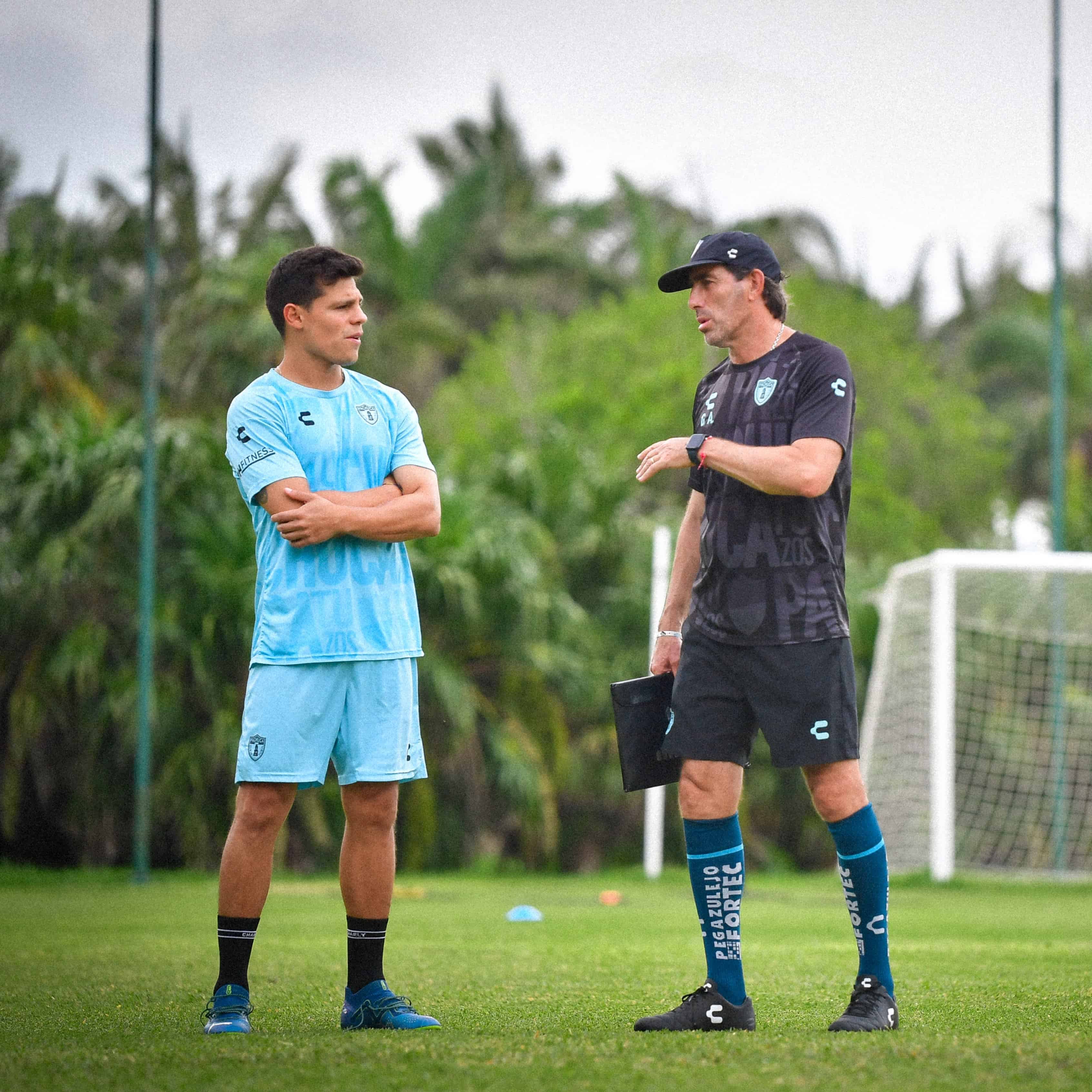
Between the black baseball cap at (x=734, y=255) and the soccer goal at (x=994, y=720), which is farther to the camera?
the soccer goal at (x=994, y=720)

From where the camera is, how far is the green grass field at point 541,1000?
119 inches

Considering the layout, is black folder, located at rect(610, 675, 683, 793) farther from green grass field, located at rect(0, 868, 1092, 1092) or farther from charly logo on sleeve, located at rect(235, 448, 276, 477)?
charly logo on sleeve, located at rect(235, 448, 276, 477)

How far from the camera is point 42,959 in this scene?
18.5 ft

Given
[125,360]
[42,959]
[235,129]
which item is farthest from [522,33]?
[42,959]

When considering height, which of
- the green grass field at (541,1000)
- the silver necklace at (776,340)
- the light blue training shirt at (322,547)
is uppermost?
the silver necklace at (776,340)

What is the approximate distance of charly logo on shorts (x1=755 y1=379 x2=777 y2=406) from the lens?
3914 millimetres

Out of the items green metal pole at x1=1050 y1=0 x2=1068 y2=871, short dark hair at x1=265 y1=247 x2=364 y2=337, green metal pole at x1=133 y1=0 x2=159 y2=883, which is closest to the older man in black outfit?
short dark hair at x1=265 y1=247 x2=364 y2=337

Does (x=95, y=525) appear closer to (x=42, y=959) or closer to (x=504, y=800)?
(x=504, y=800)

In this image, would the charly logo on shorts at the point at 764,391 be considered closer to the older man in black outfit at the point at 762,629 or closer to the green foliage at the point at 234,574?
the older man in black outfit at the point at 762,629

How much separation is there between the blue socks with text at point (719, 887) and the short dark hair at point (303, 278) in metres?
1.66

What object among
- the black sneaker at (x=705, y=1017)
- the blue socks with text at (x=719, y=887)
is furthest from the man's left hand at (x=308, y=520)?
the black sneaker at (x=705, y=1017)

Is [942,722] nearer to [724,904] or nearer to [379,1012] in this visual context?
[724,904]

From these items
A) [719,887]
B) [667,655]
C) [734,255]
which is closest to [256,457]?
[667,655]

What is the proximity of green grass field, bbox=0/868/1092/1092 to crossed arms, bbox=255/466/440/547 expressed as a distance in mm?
1197
